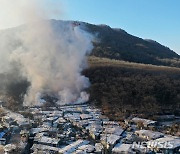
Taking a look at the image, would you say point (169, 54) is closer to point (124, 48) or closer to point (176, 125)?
Result: point (124, 48)

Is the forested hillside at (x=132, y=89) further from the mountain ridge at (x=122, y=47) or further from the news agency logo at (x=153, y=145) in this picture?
the mountain ridge at (x=122, y=47)

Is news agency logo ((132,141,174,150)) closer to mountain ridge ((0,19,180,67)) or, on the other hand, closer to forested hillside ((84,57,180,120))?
forested hillside ((84,57,180,120))

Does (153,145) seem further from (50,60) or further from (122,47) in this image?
(122,47)

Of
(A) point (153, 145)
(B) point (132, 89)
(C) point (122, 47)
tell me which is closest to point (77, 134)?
(A) point (153, 145)

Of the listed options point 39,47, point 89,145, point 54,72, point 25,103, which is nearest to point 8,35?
point 39,47

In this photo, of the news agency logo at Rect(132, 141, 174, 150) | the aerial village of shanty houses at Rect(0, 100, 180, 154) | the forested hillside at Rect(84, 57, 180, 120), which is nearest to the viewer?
the news agency logo at Rect(132, 141, 174, 150)

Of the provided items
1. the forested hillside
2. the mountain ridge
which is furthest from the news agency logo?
the mountain ridge
